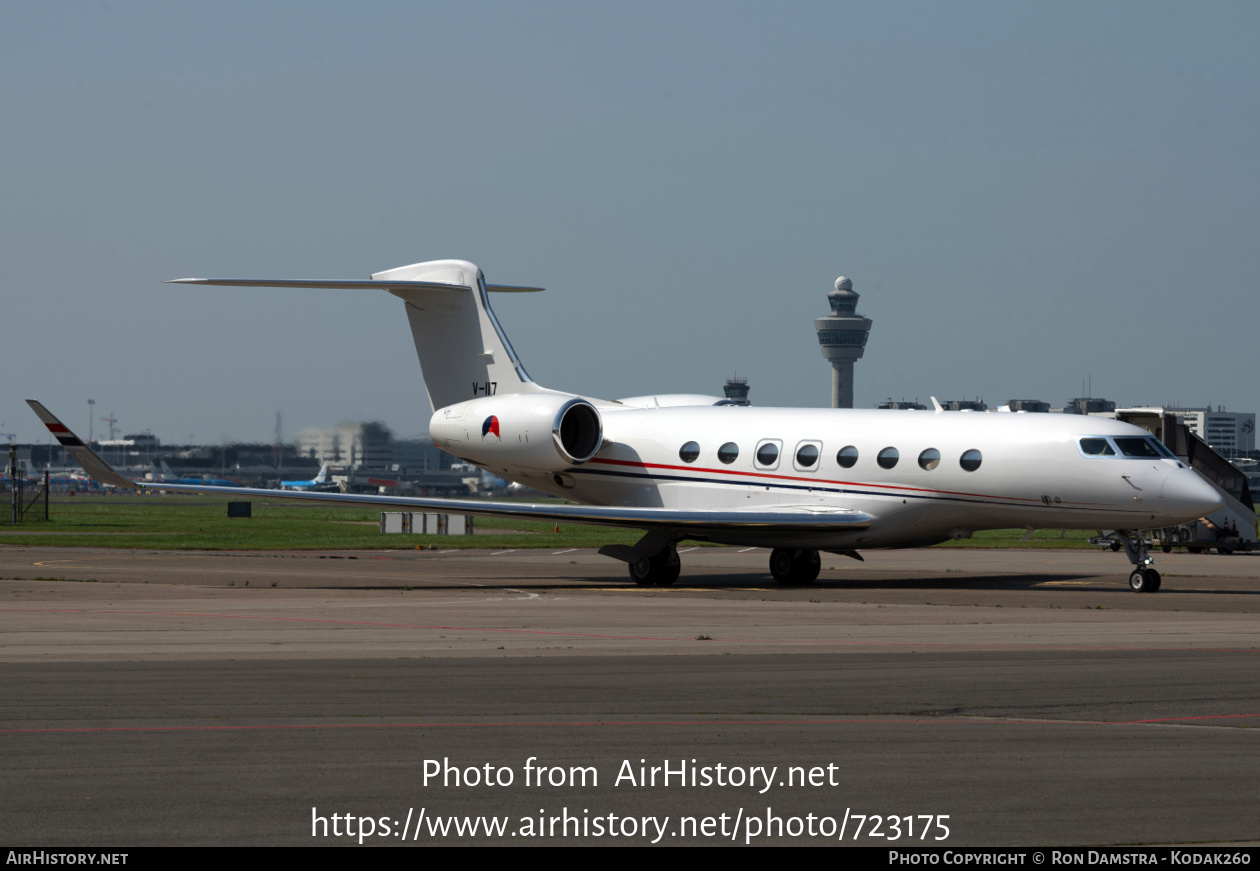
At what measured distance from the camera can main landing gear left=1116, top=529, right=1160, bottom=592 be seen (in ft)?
83.8

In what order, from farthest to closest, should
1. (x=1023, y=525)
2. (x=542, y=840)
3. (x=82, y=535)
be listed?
(x=82, y=535) → (x=1023, y=525) → (x=542, y=840)

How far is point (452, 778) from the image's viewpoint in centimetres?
820

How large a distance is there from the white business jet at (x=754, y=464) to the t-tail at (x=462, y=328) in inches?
1.3

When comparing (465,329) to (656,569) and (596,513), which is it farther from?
(656,569)

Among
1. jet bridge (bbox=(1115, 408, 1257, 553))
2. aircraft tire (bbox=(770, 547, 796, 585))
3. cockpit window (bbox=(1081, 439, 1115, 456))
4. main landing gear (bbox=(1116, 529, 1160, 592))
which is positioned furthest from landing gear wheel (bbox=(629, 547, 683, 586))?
jet bridge (bbox=(1115, 408, 1257, 553))

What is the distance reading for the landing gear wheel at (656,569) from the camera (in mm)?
28594

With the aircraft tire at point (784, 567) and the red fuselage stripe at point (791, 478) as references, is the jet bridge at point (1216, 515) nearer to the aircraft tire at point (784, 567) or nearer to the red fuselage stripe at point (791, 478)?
the red fuselage stripe at point (791, 478)

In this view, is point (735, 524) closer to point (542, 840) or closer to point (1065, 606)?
point (1065, 606)

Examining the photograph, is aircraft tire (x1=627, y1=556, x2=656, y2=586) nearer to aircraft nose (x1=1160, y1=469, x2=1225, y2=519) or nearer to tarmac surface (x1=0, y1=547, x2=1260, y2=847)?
tarmac surface (x1=0, y1=547, x2=1260, y2=847)

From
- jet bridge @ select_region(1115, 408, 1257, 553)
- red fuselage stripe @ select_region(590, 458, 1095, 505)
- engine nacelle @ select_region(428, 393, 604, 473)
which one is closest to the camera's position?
red fuselage stripe @ select_region(590, 458, 1095, 505)

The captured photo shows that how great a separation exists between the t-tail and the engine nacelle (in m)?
1.12

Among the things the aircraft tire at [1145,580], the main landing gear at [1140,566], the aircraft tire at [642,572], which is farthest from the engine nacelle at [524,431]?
the aircraft tire at [1145,580]
